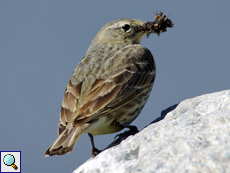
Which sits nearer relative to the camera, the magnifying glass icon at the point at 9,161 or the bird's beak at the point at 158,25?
the magnifying glass icon at the point at 9,161

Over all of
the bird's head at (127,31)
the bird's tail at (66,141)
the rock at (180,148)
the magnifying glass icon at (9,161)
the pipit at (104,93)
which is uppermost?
the bird's head at (127,31)

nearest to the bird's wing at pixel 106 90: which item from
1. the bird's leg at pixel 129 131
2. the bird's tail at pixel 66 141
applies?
the bird's tail at pixel 66 141

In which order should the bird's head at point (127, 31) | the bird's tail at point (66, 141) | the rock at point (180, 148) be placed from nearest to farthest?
the rock at point (180, 148) < the bird's tail at point (66, 141) < the bird's head at point (127, 31)

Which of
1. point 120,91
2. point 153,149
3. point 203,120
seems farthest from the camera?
point 120,91

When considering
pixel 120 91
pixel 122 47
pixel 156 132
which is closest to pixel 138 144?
pixel 156 132

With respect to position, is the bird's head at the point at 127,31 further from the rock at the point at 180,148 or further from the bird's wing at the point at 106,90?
the rock at the point at 180,148

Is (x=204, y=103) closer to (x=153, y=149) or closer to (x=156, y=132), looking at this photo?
(x=156, y=132)

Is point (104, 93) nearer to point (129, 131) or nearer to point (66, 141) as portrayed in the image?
point (129, 131)
